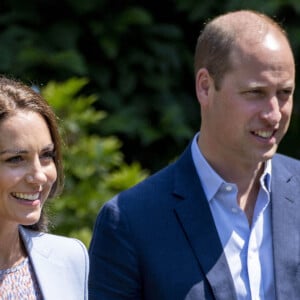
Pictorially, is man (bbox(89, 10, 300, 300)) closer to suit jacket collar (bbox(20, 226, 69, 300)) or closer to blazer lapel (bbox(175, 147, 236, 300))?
blazer lapel (bbox(175, 147, 236, 300))

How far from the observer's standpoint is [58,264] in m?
4.31

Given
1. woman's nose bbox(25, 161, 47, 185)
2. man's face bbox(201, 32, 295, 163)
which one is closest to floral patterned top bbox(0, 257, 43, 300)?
woman's nose bbox(25, 161, 47, 185)

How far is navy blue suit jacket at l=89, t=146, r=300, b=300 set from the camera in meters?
4.41

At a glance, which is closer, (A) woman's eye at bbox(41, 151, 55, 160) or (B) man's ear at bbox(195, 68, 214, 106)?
(A) woman's eye at bbox(41, 151, 55, 160)

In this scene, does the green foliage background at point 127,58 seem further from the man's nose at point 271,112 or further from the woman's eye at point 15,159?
the woman's eye at point 15,159

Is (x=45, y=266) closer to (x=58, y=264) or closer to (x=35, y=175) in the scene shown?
(x=58, y=264)

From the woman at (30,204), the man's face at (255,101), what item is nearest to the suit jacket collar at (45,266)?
the woman at (30,204)

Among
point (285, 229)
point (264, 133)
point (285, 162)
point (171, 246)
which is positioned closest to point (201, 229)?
Answer: point (171, 246)

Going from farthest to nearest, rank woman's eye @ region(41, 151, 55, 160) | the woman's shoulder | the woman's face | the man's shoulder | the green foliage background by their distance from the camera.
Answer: the green foliage background → the man's shoulder → the woman's shoulder → woman's eye @ region(41, 151, 55, 160) → the woman's face

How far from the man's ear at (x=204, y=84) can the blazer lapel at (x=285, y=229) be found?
1.28 feet

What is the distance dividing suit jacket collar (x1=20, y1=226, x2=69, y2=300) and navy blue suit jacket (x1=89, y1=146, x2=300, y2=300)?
8.9 inches

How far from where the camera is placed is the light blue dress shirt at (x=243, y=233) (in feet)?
14.5

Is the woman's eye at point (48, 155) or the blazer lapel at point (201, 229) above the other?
the woman's eye at point (48, 155)

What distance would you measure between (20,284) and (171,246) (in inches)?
24.2
